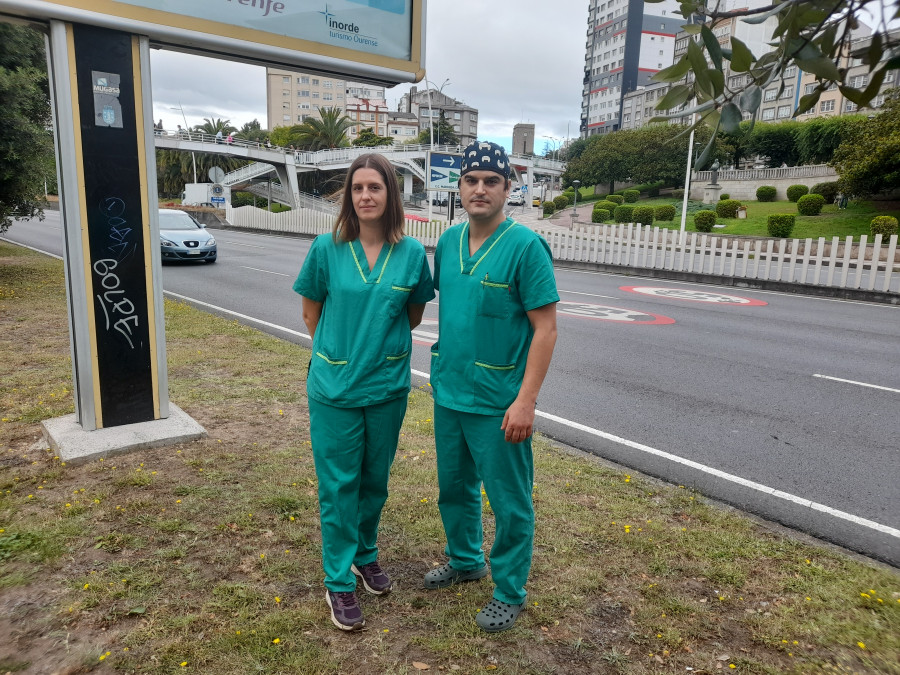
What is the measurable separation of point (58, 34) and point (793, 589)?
16.4ft

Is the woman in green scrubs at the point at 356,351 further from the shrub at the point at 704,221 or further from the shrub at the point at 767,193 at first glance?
the shrub at the point at 767,193

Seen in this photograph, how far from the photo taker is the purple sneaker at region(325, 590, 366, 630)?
2.72 m

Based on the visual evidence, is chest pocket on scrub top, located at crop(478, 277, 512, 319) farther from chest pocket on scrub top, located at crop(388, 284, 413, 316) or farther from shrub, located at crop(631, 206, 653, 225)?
shrub, located at crop(631, 206, 653, 225)

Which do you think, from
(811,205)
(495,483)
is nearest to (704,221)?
(811,205)

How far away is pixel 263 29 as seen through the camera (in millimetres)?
4668

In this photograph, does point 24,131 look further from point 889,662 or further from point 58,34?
point 889,662

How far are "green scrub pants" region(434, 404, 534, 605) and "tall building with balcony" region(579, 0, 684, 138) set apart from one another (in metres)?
115

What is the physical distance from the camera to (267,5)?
465cm

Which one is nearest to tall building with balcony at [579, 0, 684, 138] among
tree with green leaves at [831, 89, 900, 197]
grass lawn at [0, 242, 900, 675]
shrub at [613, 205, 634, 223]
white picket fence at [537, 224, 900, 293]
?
shrub at [613, 205, 634, 223]

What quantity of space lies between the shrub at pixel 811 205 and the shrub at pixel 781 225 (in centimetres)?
689

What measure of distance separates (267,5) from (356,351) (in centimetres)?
312

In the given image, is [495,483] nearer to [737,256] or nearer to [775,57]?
[775,57]

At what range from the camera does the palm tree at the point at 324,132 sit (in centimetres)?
6962

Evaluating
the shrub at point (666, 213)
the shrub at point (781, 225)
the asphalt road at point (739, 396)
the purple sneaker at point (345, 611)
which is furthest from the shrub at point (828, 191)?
the purple sneaker at point (345, 611)
